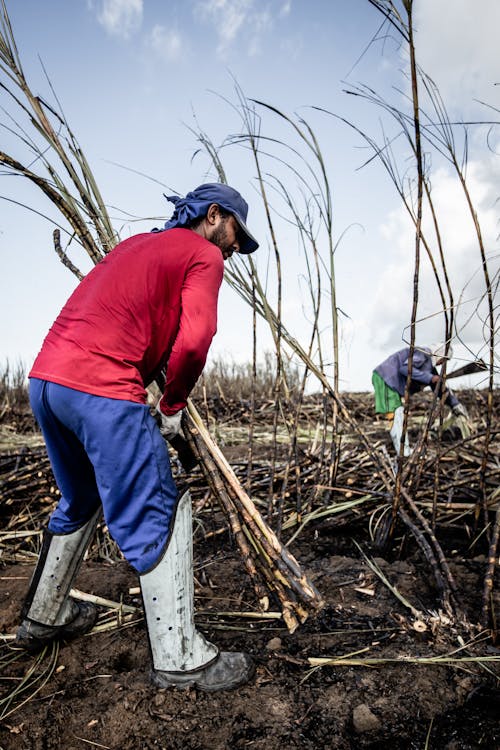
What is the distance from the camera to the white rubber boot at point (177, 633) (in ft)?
4.41

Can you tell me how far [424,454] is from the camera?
74.9 inches

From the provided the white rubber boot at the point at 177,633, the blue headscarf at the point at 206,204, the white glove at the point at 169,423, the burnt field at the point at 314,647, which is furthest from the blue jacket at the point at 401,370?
the white rubber boot at the point at 177,633

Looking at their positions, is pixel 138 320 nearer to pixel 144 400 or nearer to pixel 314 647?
pixel 144 400

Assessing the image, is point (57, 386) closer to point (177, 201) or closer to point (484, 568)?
point (177, 201)

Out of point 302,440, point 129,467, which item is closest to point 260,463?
point 129,467

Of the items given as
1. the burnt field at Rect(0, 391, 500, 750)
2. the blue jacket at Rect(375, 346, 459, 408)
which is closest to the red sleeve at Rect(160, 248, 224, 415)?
the burnt field at Rect(0, 391, 500, 750)

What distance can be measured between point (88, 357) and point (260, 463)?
1.96 m

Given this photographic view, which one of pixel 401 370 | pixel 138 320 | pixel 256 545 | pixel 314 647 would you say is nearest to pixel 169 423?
pixel 138 320

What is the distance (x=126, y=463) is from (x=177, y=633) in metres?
0.54

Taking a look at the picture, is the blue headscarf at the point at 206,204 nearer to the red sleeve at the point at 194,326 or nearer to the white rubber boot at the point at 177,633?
the red sleeve at the point at 194,326

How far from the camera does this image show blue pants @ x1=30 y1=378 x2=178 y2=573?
4.29 feet

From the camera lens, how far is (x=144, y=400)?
1396mm

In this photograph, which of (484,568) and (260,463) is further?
(260,463)

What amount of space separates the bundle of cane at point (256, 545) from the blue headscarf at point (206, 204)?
2.31 feet
